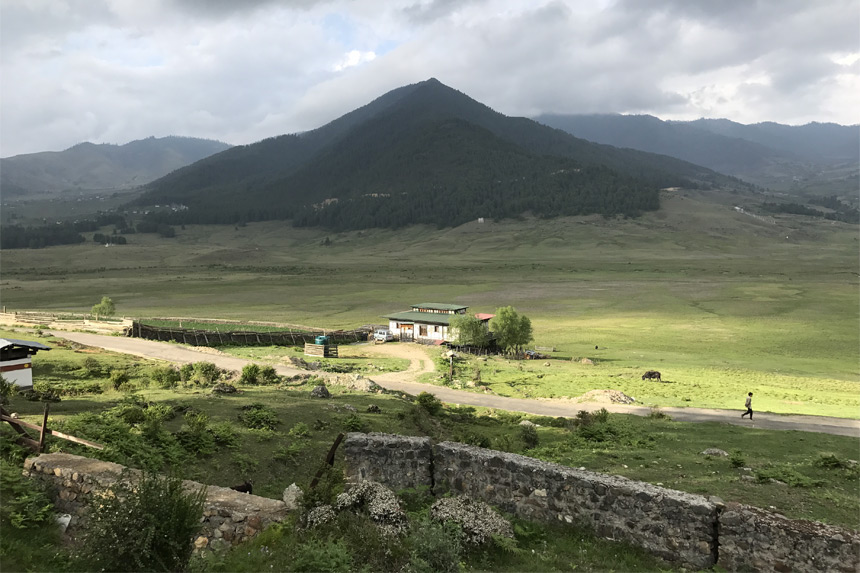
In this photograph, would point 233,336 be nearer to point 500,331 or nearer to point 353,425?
point 500,331

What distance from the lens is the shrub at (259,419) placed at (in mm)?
19453

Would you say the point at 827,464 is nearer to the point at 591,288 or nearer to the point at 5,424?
the point at 5,424

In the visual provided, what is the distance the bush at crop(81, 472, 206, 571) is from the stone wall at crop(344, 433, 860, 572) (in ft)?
24.3

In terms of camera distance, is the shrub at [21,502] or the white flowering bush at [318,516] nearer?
the shrub at [21,502]

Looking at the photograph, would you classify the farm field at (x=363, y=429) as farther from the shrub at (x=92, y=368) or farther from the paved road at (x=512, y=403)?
the paved road at (x=512, y=403)

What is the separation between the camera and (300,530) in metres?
9.95

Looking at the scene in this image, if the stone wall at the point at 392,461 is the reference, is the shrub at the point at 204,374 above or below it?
below

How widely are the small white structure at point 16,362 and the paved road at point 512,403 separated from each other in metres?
16.7

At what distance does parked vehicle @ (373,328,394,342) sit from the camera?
69.6 metres

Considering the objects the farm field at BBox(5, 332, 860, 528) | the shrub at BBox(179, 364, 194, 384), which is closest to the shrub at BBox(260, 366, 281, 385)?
the farm field at BBox(5, 332, 860, 528)

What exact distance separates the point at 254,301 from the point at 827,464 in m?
106

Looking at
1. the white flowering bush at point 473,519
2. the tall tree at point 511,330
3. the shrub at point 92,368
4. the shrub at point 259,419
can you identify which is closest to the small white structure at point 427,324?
the tall tree at point 511,330

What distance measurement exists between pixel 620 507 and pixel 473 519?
3.64 metres

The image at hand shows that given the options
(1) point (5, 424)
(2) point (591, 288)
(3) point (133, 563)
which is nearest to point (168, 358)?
(1) point (5, 424)
